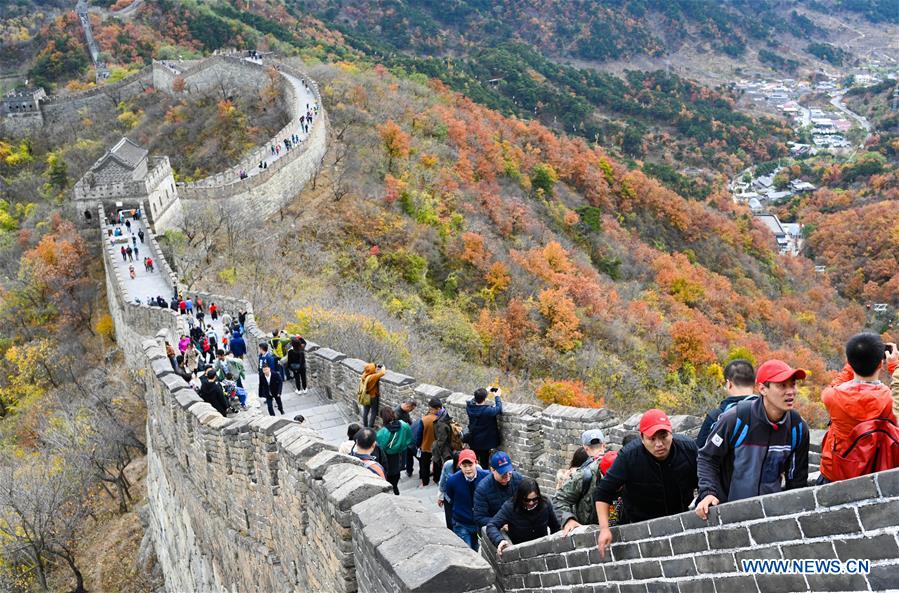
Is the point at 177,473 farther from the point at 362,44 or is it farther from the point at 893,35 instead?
the point at 893,35

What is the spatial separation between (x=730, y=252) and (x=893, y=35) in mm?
150383

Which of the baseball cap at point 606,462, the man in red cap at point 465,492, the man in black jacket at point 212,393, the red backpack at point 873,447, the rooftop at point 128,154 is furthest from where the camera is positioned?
the rooftop at point 128,154

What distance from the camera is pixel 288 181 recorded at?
36.9 metres

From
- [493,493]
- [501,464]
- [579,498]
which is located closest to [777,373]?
[579,498]

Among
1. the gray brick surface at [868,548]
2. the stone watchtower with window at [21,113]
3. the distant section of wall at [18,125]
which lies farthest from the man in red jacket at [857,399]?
the stone watchtower with window at [21,113]

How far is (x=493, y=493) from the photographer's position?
20.6 ft

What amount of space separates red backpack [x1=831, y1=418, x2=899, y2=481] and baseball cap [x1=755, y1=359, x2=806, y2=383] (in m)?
0.43

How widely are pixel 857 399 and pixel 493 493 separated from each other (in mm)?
3239

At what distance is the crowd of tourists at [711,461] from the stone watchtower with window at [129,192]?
2724cm

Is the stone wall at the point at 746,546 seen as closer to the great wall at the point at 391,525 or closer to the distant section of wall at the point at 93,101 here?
the great wall at the point at 391,525

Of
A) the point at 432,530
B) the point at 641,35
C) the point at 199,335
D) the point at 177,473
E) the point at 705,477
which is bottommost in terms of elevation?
the point at 641,35

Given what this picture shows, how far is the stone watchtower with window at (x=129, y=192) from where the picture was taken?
1222 inches

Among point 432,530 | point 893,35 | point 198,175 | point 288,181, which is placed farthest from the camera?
point 893,35

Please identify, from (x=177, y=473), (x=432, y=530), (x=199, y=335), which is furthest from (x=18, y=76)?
(x=432, y=530)
